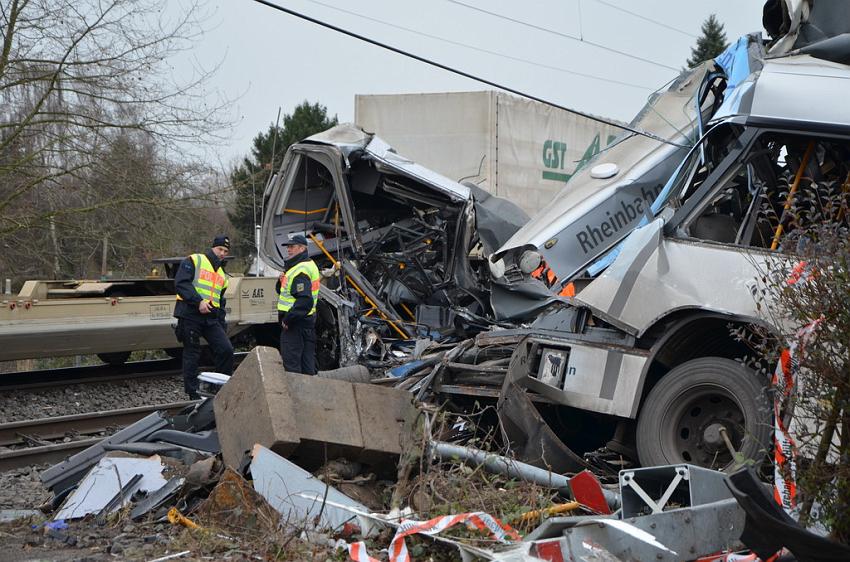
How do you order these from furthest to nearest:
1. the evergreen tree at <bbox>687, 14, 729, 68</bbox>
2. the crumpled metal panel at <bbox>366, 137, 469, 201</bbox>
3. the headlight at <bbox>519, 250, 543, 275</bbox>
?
the evergreen tree at <bbox>687, 14, 729, 68</bbox>
the crumpled metal panel at <bbox>366, 137, 469, 201</bbox>
the headlight at <bbox>519, 250, 543, 275</bbox>

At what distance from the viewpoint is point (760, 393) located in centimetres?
505

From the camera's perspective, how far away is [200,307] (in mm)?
9500

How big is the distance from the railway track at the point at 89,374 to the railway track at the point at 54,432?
7.50 ft

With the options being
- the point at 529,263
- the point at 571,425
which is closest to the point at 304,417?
the point at 571,425

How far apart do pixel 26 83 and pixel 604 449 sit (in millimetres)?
→ 10544

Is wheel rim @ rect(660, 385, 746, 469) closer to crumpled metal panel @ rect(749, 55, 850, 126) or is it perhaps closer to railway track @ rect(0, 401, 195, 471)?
crumpled metal panel @ rect(749, 55, 850, 126)

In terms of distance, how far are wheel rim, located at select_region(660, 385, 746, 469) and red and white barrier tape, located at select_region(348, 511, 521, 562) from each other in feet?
4.84

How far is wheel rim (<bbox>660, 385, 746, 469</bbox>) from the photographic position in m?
5.38

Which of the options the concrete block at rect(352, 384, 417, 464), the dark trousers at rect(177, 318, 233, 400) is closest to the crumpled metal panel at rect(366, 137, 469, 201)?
the dark trousers at rect(177, 318, 233, 400)

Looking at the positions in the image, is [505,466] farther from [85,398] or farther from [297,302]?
[85,398]

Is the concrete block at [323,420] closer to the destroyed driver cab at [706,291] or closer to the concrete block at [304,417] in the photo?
the concrete block at [304,417]

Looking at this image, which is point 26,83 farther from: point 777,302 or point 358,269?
point 777,302

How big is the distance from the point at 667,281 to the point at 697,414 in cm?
83

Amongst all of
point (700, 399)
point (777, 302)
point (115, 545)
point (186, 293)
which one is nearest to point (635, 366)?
point (700, 399)
